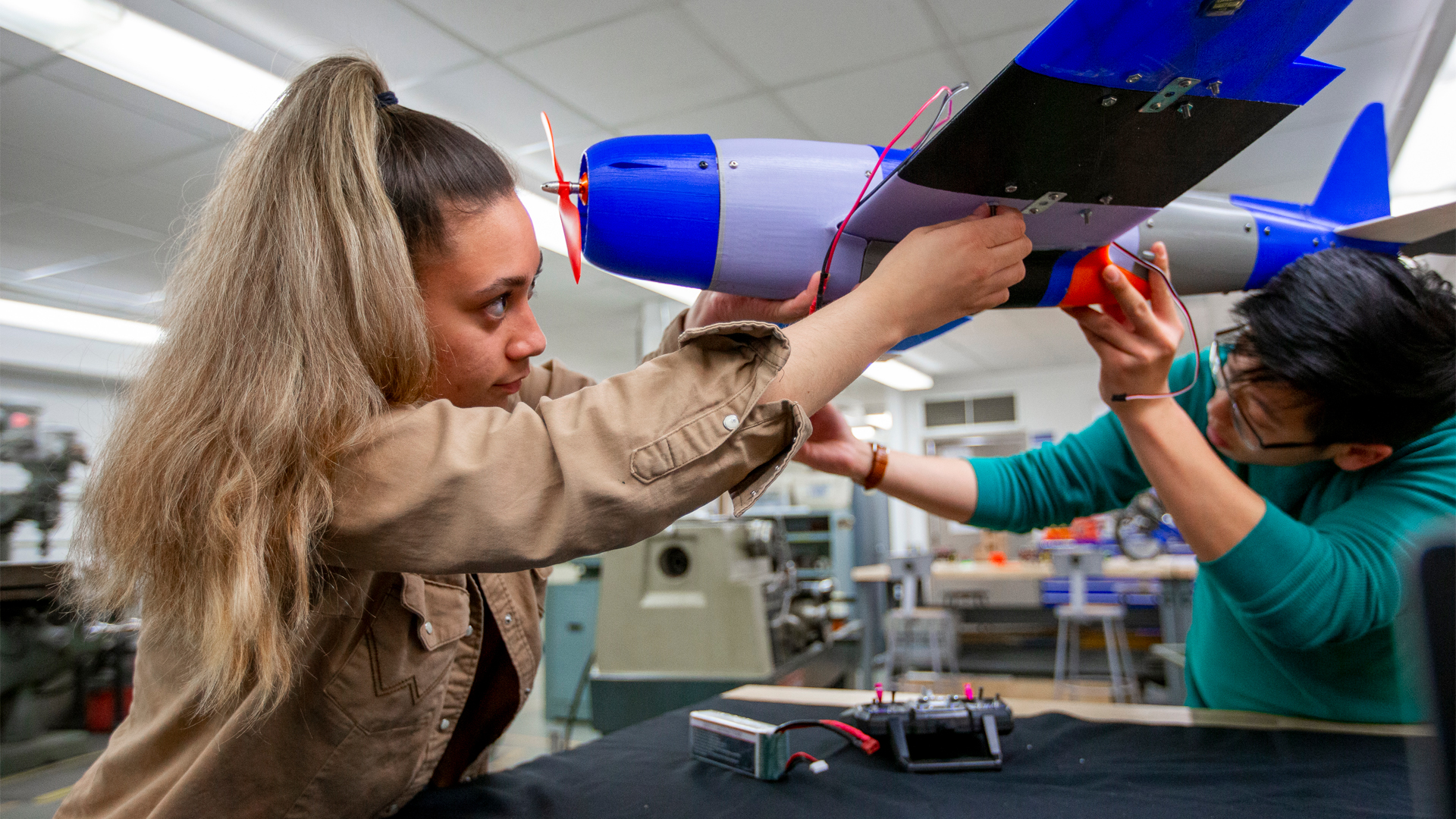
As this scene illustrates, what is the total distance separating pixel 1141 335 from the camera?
3.27 feet

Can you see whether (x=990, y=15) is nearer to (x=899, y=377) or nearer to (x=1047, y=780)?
(x=1047, y=780)

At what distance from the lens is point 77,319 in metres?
6.17

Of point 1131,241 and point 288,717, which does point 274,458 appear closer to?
point 288,717

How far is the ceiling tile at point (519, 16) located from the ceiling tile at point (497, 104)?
217mm

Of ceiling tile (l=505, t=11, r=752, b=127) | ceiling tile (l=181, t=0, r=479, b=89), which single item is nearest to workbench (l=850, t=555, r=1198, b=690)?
ceiling tile (l=505, t=11, r=752, b=127)

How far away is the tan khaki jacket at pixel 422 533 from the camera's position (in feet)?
1.80

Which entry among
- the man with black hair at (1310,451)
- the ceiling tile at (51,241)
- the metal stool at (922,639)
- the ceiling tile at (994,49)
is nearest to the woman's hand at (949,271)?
the man with black hair at (1310,451)

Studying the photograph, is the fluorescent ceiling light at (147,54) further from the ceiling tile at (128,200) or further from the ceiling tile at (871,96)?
the ceiling tile at (871,96)

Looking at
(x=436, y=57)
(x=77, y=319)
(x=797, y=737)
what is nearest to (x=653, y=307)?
(x=436, y=57)

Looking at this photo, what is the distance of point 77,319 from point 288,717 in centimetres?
728

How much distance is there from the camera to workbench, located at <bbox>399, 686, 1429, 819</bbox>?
80 cm

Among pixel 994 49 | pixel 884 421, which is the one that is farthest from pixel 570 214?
pixel 884 421

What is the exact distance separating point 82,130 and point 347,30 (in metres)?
1.59

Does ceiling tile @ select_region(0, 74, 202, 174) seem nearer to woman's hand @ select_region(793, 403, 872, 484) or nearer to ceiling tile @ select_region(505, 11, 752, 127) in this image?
ceiling tile @ select_region(505, 11, 752, 127)
